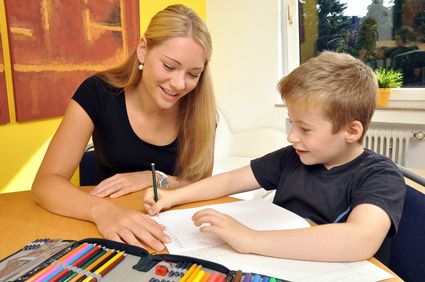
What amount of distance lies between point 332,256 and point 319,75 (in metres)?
0.46

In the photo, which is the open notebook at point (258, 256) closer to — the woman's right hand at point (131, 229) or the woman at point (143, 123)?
the woman's right hand at point (131, 229)

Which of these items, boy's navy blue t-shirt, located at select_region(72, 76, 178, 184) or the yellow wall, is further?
the yellow wall

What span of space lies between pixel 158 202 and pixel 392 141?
2.29 metres

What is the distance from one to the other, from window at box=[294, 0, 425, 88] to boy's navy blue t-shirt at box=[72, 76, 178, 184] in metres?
2.12

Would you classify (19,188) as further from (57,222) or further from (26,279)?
(26,279)

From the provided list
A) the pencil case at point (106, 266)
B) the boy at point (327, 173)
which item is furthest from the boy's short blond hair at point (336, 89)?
the pencil case at point (106, 266)

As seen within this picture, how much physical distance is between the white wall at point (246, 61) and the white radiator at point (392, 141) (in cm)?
68

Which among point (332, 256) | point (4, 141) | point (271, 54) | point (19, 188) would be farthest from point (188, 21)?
point (271, 54)

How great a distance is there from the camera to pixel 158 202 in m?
0.92

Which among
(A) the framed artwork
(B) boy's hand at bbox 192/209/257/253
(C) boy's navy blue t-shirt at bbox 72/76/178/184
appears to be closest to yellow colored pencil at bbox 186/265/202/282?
(B) boy's hand at bbox 192/209/257/253

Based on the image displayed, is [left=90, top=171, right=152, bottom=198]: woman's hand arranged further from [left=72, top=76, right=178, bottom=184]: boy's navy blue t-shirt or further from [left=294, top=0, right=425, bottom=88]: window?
[left=294, top=0, right=425, bottom=88]: window

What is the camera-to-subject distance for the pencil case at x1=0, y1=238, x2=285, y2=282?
575 mm

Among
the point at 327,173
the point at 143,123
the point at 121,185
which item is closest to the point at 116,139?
the point at 143,123

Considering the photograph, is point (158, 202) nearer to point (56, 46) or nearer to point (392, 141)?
point (56, 46)
